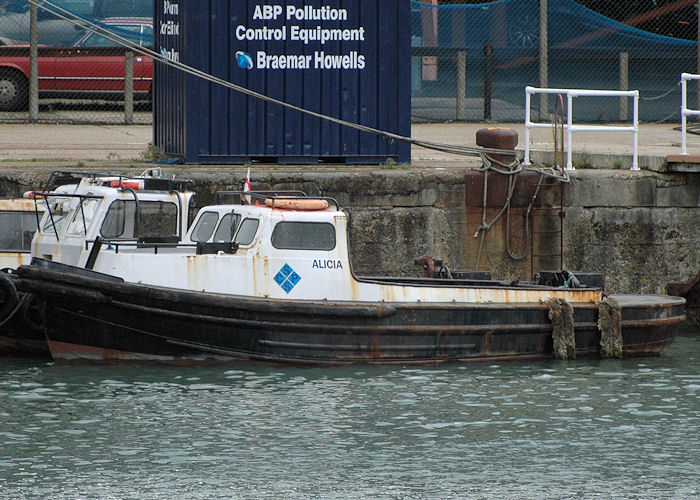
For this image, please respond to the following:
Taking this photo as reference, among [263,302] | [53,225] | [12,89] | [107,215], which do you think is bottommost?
[263,302]

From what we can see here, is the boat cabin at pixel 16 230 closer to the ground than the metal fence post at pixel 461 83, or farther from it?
closer to the ground

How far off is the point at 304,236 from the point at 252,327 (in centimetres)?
107

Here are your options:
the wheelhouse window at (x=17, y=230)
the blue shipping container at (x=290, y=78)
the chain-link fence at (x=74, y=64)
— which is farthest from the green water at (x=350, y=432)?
the chain-link fence at (x=74, y=64)

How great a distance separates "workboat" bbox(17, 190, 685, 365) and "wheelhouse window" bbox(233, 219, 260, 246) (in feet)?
0.04

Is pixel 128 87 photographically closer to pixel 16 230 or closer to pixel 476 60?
pixel 476 60

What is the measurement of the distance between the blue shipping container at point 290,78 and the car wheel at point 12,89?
6.18 m

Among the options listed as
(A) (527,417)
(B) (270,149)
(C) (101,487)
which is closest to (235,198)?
(B) (270,149)

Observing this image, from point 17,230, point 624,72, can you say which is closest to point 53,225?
point 17,230

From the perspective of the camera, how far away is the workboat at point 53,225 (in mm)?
12516

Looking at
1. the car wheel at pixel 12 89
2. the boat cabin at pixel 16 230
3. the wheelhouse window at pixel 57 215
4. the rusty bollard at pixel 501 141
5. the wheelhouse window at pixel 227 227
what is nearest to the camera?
the wheelhouse window at pixel 227 227

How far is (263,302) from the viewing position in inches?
472

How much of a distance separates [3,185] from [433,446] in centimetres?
701

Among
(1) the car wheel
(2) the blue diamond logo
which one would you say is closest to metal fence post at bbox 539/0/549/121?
(1) the car wheel

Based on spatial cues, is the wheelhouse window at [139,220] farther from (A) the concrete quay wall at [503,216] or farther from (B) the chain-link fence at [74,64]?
(B) the chain-link fence at [74,64]
